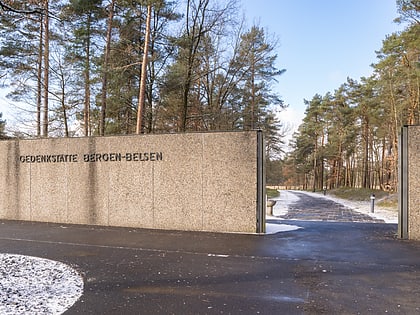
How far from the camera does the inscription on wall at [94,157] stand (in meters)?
8.48

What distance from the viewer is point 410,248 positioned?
5949 millimetres

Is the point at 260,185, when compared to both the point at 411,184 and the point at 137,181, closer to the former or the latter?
the point at 411,184

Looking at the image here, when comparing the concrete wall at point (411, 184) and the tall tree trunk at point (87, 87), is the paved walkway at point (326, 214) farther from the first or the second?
the tall tree trunk at point (87, 87)

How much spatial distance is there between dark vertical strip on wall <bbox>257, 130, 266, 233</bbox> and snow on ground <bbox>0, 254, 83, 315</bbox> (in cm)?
413

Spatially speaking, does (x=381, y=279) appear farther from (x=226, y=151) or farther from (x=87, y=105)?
(x=87, y=105)

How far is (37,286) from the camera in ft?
13.1

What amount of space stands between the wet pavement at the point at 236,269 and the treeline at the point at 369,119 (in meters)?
7.16

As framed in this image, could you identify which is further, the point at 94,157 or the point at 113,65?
the point at 113,65

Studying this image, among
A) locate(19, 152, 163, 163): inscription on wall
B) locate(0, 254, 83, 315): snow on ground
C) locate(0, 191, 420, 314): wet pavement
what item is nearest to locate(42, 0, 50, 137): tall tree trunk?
locate(19, 152, 163, 163): inscription on wall

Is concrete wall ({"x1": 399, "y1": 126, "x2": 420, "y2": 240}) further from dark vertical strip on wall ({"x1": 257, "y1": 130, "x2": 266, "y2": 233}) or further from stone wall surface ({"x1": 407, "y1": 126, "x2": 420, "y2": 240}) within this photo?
dark vertical strip on wall ({"x1": 257, "y1": 130, "x2": 266, "y2": 233})

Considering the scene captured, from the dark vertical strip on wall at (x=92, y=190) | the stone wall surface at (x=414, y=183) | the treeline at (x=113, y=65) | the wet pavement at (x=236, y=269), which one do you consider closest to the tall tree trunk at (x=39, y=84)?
the treeline at (x=113, y=65)

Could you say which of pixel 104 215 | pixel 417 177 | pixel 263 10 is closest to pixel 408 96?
pixel 263 10

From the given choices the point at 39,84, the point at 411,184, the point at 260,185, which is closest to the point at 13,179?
the point at 260,185

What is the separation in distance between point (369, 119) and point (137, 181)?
2892 centimetres
